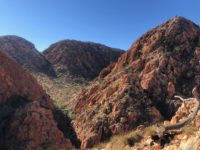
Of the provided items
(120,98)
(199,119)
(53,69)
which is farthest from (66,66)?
(199,119)

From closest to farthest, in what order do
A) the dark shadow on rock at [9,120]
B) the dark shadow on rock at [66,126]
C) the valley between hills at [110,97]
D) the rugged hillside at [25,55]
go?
the dark shadow on rock at [9,120]
the valley between hills at [110,97]
the dark shadow on rock at [66,126]
the rugged hillside at [25,55]

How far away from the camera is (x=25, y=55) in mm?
59094

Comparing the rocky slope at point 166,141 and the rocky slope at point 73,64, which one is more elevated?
the rocky slope at point 73,64

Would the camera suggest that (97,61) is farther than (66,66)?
Yes

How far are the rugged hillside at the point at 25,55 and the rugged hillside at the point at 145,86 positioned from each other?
57.7ft

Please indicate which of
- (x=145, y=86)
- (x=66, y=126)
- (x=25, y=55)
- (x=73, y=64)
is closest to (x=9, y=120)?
A: (x=66, y=126)

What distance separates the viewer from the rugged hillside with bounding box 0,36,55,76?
55.1 m

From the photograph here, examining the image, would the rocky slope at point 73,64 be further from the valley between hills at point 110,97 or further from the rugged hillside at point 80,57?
the valley between hills at point 110,97

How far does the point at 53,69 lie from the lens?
5850 centimetres

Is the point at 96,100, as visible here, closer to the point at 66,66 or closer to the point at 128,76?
the point at 128,76

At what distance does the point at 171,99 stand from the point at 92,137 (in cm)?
874

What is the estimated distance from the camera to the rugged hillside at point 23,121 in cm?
2766

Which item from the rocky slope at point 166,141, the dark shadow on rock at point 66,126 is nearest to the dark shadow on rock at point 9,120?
the dark shadow on rock at point 66,126

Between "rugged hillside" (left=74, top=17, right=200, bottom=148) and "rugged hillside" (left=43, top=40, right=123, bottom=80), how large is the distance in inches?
694
